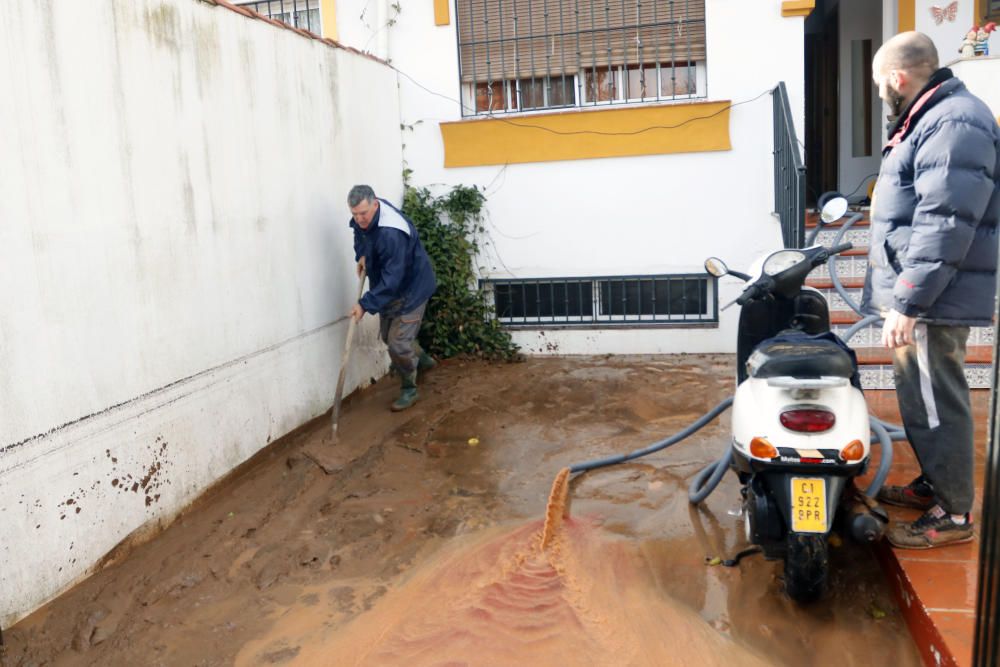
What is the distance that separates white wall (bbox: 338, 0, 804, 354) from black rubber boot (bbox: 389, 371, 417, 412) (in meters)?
1.71

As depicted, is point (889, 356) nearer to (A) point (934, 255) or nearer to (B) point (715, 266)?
(B) point (715, 266)

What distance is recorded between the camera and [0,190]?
136 inches

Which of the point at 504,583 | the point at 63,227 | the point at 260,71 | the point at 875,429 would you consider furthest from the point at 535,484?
the point at 260,71

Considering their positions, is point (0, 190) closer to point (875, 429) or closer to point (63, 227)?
point (63, 227)

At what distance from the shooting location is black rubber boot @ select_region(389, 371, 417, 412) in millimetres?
6488

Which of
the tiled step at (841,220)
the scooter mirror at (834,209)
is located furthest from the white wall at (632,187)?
the scooter mirror at (834,209)

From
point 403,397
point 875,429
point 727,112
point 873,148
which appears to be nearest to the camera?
point 875,429

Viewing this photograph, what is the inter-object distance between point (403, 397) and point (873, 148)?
21.3ft

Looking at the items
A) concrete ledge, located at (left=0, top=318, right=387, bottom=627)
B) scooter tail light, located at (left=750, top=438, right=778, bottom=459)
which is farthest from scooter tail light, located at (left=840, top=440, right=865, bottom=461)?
concrete ledge, located at (left=0, top=318, right=387, bottom=627)

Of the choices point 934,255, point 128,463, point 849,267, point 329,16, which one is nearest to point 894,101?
point 934,255

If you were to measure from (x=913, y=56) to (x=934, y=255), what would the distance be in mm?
834

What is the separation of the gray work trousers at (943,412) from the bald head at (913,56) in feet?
3.28

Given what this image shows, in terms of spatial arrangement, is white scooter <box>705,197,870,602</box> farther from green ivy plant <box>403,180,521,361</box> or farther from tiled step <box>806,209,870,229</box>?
green ivy plant <box>403,180,521,361</box>

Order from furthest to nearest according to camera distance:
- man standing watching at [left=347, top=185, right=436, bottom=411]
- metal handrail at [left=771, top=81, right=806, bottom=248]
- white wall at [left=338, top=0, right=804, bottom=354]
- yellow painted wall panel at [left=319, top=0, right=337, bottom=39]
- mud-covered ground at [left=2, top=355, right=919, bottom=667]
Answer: yellow painted wall panel at [left=319, top=0, right=337, bottom=39]
white wall at [left=338, top=0, right=804, bottom=354]
man standing watching at [left=347, top=185, right=436, bottom=411]
metal handrail at [left=771, top=81, right=806, bottom=248]
mud-covered ground at [left=2, top=355, right=919, bottom=667]
